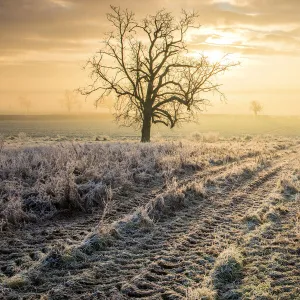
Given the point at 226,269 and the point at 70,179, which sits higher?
the point at 70,179

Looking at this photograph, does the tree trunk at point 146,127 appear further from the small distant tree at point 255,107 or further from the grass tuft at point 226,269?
the small distant tree at point 255,107

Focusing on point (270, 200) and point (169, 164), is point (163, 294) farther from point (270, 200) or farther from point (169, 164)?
point (169, 164)

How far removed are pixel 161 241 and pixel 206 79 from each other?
73.3 ft

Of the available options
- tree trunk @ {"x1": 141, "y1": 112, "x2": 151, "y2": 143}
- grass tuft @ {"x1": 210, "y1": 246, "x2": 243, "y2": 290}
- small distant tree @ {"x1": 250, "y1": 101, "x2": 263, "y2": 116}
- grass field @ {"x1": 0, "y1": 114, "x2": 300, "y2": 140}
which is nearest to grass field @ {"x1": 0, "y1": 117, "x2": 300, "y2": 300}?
grass tuft @ {"x1": 210, "y1": 246, "x2": 243, "y2": 290}

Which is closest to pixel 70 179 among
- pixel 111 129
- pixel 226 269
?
pixel 226 269

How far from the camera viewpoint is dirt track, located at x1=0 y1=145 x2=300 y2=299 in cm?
423

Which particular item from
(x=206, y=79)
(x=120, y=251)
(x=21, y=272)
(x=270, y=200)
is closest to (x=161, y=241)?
(x=120, y=251)

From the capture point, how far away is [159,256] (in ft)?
16.8

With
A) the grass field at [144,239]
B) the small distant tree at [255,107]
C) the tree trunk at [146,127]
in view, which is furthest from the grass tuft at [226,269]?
the small distant tree at [255,107]

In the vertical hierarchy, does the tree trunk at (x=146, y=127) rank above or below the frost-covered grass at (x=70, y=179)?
above

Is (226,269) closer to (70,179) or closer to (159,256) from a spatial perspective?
(159,256)

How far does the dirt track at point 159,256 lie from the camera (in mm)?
4227

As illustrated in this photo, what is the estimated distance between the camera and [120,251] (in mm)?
5305

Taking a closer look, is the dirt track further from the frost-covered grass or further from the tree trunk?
the tree trunk
